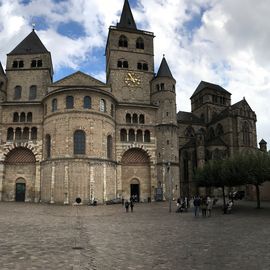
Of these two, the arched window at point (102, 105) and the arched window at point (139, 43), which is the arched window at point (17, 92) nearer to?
the arched window at point (102, 105)

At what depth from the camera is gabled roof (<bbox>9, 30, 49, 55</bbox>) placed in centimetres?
5712

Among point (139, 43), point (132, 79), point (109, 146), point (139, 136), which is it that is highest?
point (139, 43)

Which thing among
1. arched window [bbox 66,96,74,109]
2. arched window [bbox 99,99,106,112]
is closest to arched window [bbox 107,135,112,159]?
arched window [bbox 99,99,106,112]

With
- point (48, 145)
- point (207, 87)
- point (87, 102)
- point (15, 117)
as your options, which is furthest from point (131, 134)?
point (207, 87)

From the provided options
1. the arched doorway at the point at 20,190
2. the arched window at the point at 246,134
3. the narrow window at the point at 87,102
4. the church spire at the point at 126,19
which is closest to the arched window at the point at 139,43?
the church spire at the point at 126,19

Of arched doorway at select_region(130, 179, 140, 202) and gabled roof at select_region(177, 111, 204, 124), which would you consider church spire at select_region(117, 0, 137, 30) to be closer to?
gabled roof at select_region(177, 111, 204, 124)

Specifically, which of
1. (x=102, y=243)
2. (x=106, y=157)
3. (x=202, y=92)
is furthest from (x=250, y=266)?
(x=202, y=92)

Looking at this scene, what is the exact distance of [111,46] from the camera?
58562 millimetres

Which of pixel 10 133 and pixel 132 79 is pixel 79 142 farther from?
pixel 132 79

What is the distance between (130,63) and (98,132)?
1855cm

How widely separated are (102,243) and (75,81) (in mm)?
38934

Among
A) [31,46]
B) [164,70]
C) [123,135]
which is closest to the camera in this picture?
[123,135]

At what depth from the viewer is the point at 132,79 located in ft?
185

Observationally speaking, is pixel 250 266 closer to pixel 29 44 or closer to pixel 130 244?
pixel 130 244
